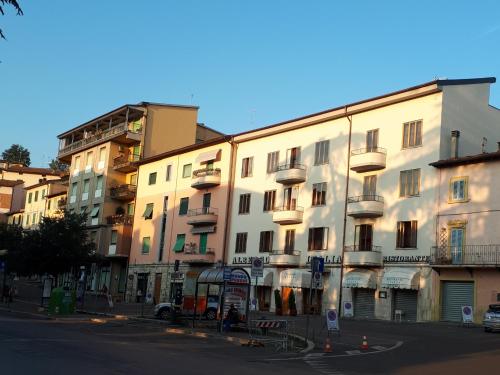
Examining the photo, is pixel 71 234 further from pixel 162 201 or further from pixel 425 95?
pixel 425 95

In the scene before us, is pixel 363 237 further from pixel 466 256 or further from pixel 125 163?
pixel 125 163

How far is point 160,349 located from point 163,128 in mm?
48252

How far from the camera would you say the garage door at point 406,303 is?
3805 cm

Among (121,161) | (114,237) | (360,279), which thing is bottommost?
(360,279)

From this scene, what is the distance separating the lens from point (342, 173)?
143 ft

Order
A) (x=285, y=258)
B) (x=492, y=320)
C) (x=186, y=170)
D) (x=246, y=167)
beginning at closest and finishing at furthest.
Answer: (x=492, y=320)
(x=285, y=258)
(x=246, y=167)
(x=186, y=170)

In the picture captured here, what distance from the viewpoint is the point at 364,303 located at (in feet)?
136

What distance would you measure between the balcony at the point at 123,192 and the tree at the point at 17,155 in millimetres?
69193

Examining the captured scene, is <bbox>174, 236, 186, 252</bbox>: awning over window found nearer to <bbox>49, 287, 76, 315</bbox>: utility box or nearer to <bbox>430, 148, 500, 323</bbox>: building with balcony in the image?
<bbox>49, 287, 76, 315</bbox>: utility box

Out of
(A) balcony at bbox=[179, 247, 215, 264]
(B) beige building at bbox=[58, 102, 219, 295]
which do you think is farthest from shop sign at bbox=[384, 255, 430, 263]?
(B) beige building at bbox=[58, 102, 219, 295]

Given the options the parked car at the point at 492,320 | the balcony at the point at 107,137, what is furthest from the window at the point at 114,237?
the parked car at the point at 492,320

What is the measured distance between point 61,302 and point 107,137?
3246 centimetres

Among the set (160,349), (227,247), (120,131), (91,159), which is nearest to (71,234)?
(227,247)

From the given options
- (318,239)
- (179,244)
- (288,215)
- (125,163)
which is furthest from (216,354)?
(125,163)
